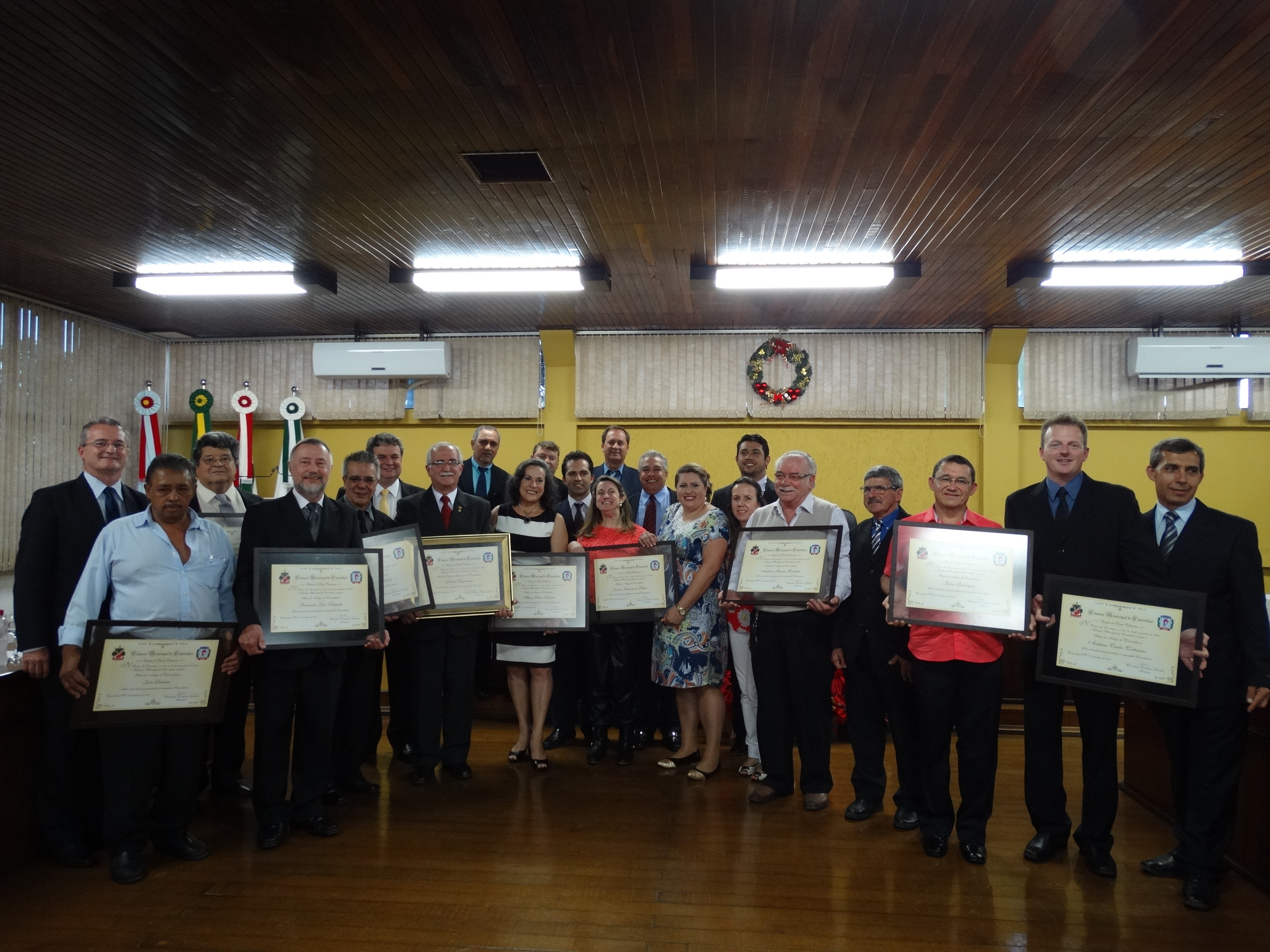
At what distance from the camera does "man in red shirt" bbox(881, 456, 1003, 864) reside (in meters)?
3.48

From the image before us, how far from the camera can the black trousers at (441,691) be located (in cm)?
→ 436

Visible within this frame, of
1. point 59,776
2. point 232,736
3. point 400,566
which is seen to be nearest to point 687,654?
point 400,566

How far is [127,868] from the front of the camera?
10.6 ft

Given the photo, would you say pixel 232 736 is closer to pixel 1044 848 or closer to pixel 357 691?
pixel 357 691

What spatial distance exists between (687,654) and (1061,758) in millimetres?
1762

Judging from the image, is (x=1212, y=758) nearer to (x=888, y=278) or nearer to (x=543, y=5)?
(x=543, y=5)

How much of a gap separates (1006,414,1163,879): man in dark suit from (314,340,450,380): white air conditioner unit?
650 cm

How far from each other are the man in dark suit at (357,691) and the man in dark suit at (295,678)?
0.94ft

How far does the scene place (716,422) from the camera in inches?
354

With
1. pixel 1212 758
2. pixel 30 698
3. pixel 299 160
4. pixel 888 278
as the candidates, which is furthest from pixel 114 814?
pixel 888 278

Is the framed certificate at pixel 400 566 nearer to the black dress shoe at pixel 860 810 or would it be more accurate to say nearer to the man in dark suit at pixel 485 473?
the man in dark suit at pixel 485 473

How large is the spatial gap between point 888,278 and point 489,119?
3.58m

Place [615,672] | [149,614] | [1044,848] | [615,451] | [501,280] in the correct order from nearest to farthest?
[149,614]
[1044,848]
[615,672]
[615,451]
[501,280]

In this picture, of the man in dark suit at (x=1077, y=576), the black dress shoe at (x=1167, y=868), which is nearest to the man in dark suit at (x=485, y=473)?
the man in dark suit at (x=1077, y=576)
